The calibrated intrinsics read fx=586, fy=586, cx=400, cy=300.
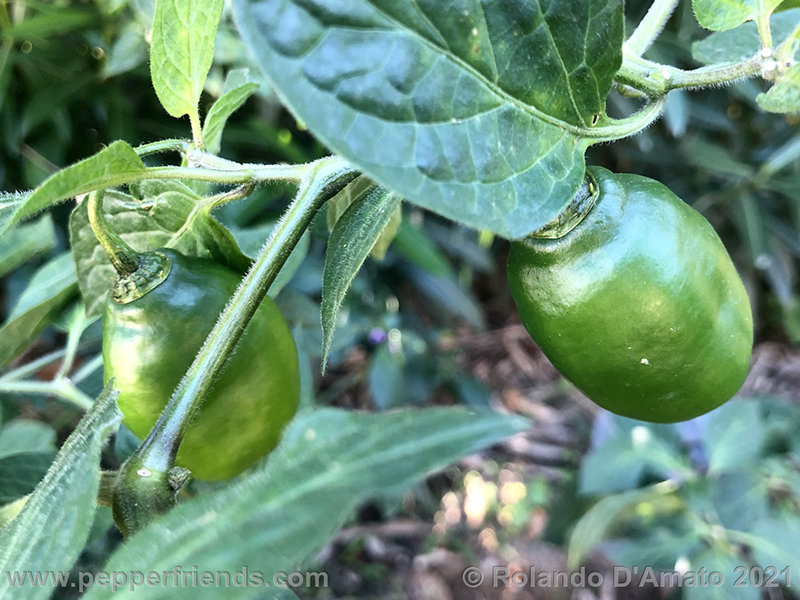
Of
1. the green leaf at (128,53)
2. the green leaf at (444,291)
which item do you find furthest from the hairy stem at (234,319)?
the green leaf at (444,291)

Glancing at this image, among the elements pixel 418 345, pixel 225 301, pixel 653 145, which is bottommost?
pixel 418 345

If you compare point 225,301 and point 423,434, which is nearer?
point 423,434

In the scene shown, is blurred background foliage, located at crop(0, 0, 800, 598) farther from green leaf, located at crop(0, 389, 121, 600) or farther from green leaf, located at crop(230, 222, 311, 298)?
green leaf, located at crop(0, 389, 121, 600)

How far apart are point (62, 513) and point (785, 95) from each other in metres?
0.40

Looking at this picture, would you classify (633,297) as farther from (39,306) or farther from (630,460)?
(630,460)

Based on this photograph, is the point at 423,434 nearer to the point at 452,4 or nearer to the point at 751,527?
the point at 452,4

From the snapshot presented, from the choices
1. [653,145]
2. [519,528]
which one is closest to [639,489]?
[519,528]

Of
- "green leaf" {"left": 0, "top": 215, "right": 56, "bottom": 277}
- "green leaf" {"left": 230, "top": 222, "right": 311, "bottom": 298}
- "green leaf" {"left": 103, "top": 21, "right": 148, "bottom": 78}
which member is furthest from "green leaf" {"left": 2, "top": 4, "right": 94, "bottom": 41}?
"green leaf" {"left": 230, "top": 222, "right": 311, "bottom": 298}

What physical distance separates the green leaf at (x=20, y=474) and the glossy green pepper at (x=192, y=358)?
0.11m

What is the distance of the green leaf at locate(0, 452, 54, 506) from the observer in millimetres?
415

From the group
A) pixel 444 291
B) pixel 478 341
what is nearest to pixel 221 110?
pixel 444 291

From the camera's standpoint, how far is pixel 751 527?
975 millimetres

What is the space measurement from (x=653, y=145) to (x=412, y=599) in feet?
4.42

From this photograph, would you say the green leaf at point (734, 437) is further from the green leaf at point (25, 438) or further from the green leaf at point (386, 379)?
the green leaf at point (25, 438)
